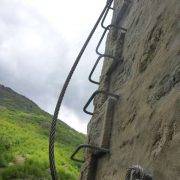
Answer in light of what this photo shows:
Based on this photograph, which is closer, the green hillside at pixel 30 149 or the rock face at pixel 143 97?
the rock face at pixel 143 97

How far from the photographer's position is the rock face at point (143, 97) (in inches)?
87.0

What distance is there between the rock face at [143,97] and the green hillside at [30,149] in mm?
9583

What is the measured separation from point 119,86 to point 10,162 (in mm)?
11552

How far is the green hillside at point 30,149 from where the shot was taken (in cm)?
1360

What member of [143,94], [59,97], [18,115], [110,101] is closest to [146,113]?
[143,94]

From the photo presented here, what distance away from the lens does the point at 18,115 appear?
24.7 m

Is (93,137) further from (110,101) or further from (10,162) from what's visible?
(10,162)

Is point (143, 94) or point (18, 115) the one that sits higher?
point (18, 115)

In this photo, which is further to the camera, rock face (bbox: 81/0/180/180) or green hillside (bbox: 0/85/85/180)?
green hillside (bbox: 0/85/85/180)

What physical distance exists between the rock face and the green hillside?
958 cm

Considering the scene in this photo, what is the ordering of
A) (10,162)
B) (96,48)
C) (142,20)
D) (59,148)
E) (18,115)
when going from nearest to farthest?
1. (142,20)
2. (96,48)
3. (10,162)
4. (59,148)
5. (18,115)

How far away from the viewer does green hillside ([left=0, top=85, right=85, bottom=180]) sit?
44.6ft

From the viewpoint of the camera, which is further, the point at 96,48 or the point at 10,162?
the point at 10,162

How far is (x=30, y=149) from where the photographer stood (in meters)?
16.8
